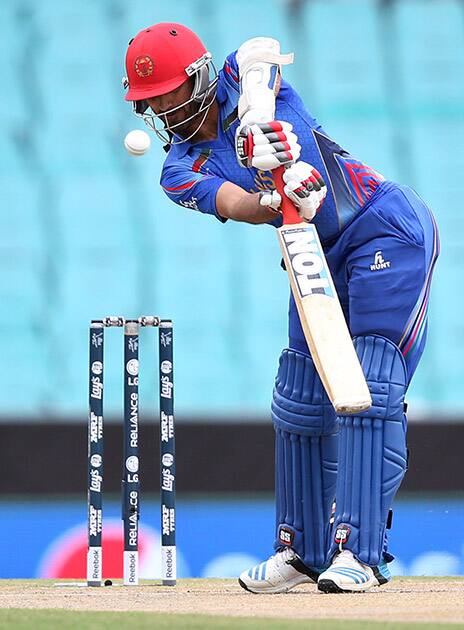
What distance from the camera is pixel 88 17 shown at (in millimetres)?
7871

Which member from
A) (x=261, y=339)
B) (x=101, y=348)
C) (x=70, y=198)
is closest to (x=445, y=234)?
(x=261, y=339)

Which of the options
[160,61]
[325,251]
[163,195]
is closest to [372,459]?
[325,251]

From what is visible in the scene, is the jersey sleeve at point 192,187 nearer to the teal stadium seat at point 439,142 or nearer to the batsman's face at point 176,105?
the batsman's face at point 176,105

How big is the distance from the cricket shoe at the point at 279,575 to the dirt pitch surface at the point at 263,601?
0.03m

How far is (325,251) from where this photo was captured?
3355 mm

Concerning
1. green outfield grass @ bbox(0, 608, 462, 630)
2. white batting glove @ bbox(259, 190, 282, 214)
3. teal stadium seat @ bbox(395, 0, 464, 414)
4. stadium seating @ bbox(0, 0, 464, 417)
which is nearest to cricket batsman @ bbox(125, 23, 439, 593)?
white batting glove @ bbox(259, 190, 282, 214)

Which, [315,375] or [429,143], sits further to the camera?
[429,143]

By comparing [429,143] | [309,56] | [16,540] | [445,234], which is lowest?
[16,540]

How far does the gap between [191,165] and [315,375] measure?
0.56m

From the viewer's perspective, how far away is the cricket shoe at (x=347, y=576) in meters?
3.06

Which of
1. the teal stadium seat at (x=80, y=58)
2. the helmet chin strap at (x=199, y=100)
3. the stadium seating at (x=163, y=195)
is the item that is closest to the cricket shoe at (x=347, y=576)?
the helmet chin strap at (x=199, y=100)

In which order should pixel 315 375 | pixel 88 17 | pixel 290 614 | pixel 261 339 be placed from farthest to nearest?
pixel 88 17
pixel 261 339
pixel 315 375
pixel 290 614

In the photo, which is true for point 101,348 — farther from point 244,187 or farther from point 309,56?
point 309,56

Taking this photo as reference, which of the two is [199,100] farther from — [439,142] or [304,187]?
[439,142]
